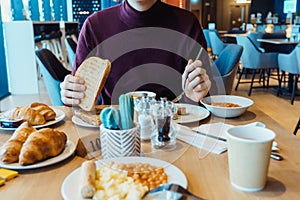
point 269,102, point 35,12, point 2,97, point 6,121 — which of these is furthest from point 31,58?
point 6,121

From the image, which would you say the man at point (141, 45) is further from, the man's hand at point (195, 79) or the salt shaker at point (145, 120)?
the salt shaker at point (145, 120)

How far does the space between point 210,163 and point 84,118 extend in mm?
538

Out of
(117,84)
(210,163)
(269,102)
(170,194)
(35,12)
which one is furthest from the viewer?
(35,12)

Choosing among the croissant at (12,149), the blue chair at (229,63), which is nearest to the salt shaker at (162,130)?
the croissant at (12,149)

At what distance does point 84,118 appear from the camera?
123 centimetres

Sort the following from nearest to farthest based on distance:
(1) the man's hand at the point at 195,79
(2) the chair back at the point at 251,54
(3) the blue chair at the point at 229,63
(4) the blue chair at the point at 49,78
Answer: (1) the man's hand at the point at 195,79 < (4) the blue chair at the point at 49,78 < (3) the blue chair at the point at 229,63 < (2) the chair back at the point at 251,54

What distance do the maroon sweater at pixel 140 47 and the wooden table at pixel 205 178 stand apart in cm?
68

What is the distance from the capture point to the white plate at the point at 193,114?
4.09ft

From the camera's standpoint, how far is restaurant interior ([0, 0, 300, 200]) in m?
0.79

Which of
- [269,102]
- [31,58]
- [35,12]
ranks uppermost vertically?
[35,12]

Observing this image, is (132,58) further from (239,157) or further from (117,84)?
(239,157)

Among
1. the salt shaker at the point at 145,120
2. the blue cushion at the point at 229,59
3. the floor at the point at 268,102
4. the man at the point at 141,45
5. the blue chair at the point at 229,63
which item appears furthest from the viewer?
the floor at the point at 268,102

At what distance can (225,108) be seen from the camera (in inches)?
50.6

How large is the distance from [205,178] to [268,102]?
14.2ft
